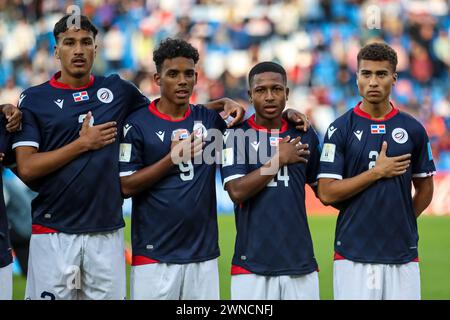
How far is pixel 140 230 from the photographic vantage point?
489 centimetres

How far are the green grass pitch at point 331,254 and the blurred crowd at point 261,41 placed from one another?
374 cm

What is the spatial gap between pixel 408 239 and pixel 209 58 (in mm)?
12089

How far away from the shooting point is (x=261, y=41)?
1678 centimetres

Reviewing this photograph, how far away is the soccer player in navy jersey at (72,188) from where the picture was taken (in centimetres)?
482

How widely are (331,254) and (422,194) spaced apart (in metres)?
5.47

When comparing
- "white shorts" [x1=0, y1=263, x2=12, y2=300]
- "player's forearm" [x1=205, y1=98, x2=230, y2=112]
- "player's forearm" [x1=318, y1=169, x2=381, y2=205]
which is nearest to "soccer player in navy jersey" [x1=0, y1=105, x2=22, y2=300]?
"white shorts" [x1=0, y1=263, x2=12, y2=300]

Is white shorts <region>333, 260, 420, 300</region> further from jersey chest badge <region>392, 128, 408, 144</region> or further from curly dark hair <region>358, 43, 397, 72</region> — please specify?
curly dark hair <region>358, 43, 397, 72</region>

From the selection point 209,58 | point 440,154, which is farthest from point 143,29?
point 440,154

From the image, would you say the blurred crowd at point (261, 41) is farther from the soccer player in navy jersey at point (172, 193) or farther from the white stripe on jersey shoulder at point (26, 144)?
the white stripe on jersey shoulder at point (26, 144)

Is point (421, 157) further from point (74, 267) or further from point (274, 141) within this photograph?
point (74, 267)

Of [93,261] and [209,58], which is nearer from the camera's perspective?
[93,261]

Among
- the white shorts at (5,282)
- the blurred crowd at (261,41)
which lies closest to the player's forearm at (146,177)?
the white shorts at (5,282)
